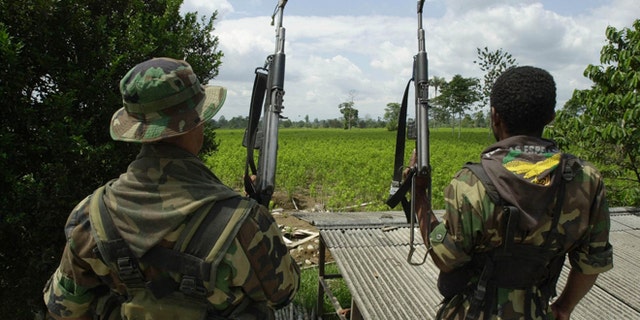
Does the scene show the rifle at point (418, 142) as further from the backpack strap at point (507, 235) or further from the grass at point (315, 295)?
the grass at point (315, 295)

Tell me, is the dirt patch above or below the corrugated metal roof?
below

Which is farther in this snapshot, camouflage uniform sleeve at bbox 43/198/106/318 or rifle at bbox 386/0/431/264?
rifle at bbox 386/0/431/264

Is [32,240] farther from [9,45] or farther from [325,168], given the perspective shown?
[325,168]

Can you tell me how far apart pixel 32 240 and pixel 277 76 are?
2.19m

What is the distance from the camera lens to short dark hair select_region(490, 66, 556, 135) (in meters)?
1.67

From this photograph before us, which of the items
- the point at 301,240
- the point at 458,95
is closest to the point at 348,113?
the point at 458,95

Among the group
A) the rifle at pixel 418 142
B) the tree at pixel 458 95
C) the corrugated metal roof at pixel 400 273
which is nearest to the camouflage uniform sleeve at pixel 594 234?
the rifle at pixel 418 142

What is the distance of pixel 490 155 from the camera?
68.7 inches

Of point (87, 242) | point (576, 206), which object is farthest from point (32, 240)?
point (576, 206)

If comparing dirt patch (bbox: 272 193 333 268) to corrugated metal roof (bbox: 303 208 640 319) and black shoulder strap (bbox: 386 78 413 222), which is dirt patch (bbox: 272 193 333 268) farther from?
black shoulder strap (bbox: 386 78 413 222)

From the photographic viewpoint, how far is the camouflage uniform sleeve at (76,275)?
157 cm

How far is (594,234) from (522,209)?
40 centimetres

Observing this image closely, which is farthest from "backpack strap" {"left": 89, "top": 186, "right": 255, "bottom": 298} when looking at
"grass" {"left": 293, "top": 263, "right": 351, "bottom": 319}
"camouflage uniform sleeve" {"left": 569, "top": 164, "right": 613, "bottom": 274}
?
"grass" {"left": 293, "top": 263, "right": 351, "bottom": 319}

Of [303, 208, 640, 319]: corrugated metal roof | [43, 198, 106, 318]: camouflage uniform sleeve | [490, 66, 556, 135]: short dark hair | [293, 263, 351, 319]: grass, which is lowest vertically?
[293, 263, 351, 319]: grass
